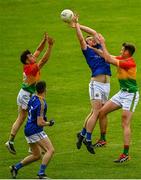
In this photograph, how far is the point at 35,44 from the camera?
35.1m

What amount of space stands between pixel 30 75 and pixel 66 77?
8.51 metres

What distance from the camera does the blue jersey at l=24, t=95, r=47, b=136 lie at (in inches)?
775

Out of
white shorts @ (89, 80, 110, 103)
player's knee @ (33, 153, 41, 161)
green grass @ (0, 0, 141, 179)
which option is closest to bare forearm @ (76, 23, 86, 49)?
white shorts @ (89, 80, 110, 103)

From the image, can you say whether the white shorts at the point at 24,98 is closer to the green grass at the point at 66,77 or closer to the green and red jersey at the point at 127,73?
the green grass at the point at 66,77

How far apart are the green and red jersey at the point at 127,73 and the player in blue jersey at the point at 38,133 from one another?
2.56 meters

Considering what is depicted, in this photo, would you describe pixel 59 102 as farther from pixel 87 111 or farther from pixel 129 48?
pixel 129 48

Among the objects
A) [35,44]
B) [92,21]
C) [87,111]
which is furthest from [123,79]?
[92,21]

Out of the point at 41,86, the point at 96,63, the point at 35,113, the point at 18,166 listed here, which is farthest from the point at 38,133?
the point at 96,63

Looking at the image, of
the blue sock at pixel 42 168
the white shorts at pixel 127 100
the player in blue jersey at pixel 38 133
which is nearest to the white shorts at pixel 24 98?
the white shorts at pixel 127 100

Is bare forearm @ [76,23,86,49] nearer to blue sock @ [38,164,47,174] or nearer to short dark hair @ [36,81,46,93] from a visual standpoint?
short dark hair @ [36,81,46,93]

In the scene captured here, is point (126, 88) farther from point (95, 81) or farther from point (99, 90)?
point (95, 81)

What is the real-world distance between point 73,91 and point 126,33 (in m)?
7.48

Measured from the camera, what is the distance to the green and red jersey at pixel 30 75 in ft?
74.0

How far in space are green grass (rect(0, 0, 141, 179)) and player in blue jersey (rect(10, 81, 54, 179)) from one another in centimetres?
46
